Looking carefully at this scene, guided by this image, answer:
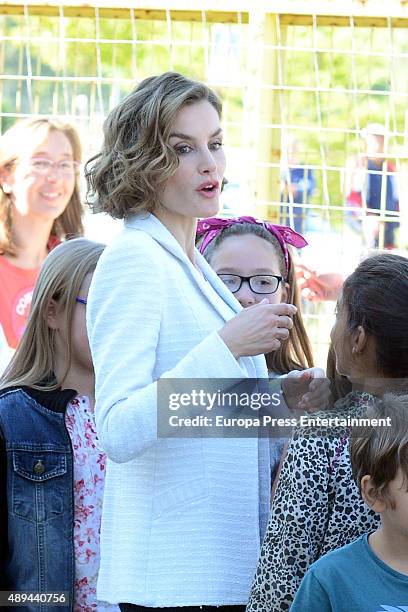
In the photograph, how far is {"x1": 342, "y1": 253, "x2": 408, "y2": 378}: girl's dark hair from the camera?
1.85 m

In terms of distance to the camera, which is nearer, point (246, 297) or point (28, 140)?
point (246, 297)

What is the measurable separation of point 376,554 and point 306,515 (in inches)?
5.1

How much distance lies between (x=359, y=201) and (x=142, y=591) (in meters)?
3.50

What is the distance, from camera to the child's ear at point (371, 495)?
5.74ft

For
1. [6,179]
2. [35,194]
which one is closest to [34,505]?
[35,194]

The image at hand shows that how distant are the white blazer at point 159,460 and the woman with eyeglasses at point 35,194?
197 centimetres

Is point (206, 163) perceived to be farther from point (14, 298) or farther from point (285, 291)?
point (14, 298)

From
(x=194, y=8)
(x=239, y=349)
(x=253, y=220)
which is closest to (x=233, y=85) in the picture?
(x=194, y=8)

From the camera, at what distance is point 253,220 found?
8.97ft

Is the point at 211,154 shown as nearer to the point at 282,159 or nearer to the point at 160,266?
the point at 160,266

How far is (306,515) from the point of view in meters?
1.80

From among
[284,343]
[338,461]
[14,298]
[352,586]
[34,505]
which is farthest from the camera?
[14,298]

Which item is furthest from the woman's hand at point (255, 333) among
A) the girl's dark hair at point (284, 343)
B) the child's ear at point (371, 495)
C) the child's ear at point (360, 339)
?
the girl's dark hair at point (284, 343)

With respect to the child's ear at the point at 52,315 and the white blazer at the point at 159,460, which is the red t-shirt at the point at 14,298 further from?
the white blazer at the point at 159,460
